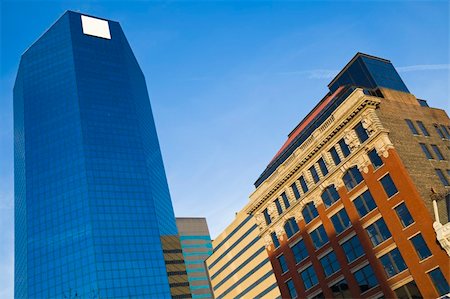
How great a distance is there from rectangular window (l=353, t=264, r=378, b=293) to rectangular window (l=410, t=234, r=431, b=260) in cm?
638

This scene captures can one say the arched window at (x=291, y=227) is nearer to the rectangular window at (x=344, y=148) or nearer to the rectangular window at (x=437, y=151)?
the rectangular window at (x=344, y=148)

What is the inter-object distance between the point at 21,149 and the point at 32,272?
159 feet

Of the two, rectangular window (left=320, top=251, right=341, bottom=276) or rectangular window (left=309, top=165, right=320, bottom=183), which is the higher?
rectangular window (left=309, top=165, right=320, bottom=183)

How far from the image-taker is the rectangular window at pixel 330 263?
54.5 meters

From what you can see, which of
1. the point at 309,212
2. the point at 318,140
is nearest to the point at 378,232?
the point at 309,212

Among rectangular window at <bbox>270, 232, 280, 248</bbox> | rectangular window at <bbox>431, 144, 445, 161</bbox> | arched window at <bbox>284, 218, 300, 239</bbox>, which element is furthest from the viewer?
rectangular window at <bbox>270, 232, 280, 248</bbox>

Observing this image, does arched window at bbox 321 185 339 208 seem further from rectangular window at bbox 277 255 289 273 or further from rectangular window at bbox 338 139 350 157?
rectangular window at bbox 277 255 289 273

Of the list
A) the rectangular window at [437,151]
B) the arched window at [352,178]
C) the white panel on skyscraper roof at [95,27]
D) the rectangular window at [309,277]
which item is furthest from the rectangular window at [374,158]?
the white panel on skyscraper roof at [95,27]

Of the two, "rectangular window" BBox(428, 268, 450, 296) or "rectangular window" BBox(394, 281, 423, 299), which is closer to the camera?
"rectangular window" BBox(428, 268, 450, 296)

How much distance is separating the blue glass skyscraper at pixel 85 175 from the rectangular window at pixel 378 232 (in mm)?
89006

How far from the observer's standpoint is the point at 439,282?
142 ft

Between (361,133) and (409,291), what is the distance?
59.5 ft

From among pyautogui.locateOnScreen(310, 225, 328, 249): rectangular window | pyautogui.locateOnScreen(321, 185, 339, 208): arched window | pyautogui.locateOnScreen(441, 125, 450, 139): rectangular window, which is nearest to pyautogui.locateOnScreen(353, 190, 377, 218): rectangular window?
→ pyautogui.locateOnScreen(321, 185, 339, 208): arched window

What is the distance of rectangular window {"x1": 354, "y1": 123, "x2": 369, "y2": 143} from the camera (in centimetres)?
5238
